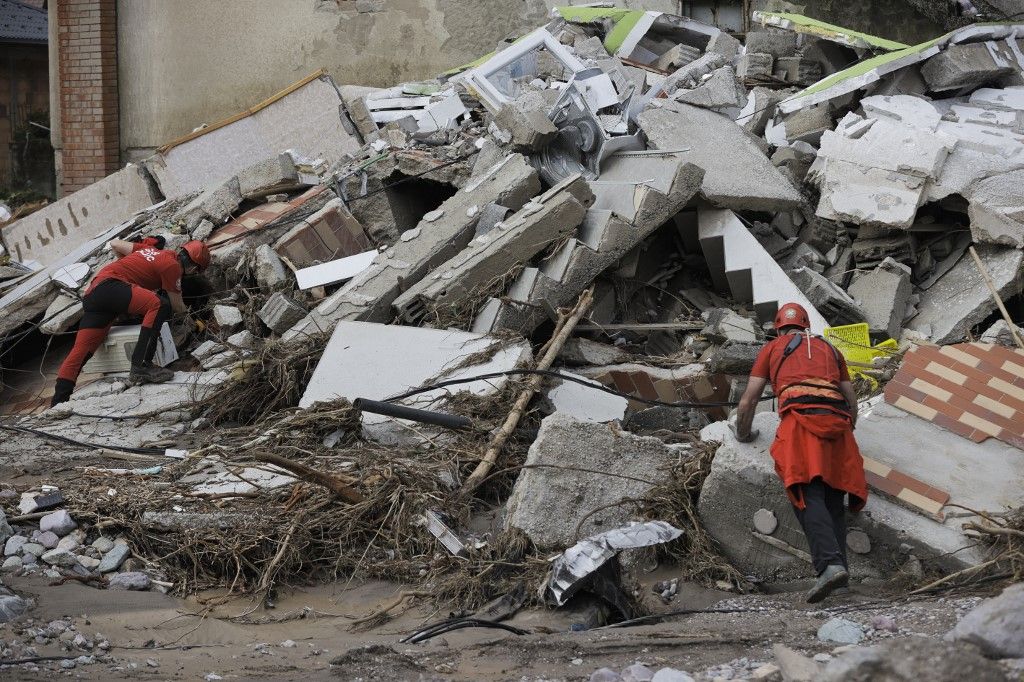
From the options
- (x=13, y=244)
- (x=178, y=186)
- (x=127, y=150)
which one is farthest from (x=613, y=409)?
(x=127, y=150)

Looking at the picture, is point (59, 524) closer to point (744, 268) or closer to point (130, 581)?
point (130, 581)

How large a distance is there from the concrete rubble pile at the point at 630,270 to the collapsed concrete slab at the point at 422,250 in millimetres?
20

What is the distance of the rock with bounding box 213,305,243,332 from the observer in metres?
8.22

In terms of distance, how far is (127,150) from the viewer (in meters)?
13.6

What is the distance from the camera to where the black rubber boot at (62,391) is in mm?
7902

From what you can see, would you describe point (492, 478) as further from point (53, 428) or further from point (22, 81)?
point (22, 81)

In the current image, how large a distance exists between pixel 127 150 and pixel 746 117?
26.8 ft

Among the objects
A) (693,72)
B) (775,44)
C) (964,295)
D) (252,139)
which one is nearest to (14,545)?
(964,295)

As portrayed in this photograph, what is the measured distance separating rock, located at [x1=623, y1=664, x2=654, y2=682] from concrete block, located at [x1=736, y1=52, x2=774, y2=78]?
7.62 metres

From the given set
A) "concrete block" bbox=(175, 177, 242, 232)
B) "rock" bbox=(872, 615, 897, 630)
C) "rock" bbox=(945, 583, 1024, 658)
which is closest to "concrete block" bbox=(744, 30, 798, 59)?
"concrete block" bbox=(175, 177, 242, 232)

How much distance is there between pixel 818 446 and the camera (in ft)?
15.5

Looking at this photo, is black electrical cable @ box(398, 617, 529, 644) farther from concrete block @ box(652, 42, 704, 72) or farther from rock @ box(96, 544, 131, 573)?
concrete block @ box(652, 42, 704, 72)

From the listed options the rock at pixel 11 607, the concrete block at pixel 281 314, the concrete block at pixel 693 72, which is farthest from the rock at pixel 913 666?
the concrete block at pixel 693 72

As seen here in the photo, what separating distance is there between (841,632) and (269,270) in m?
5.51
